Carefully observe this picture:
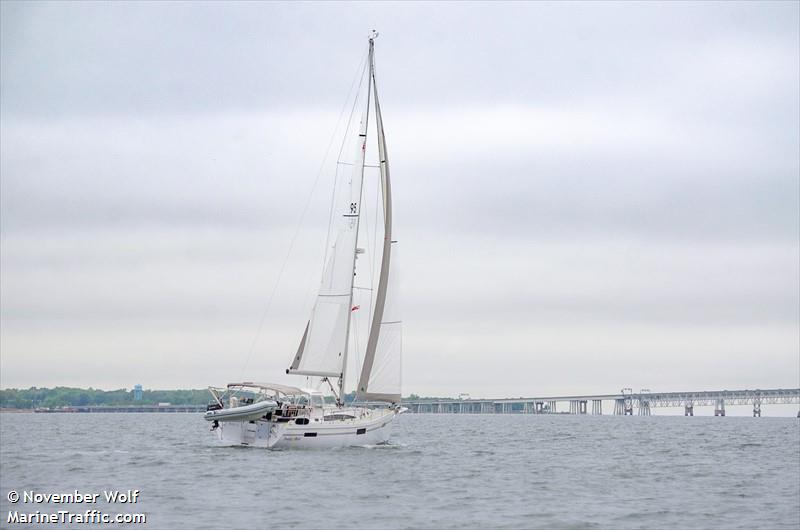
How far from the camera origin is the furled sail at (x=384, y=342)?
5200 cm

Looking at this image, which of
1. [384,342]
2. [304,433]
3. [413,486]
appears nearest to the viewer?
[413,486]

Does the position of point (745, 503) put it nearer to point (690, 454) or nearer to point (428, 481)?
point (428, 481)

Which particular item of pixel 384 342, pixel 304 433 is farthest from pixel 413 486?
pixel 384 342

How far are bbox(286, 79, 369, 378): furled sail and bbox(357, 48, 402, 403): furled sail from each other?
1269 millimetres

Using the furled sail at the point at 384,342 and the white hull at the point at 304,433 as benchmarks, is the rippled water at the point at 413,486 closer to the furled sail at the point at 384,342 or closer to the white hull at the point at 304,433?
the white hull at the point at 304,433

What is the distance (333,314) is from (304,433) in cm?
616

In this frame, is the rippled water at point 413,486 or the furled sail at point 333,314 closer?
the rippled water at point 413,486

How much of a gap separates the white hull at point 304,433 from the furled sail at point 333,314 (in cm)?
281

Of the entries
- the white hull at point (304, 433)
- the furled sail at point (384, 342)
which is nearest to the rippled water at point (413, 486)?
the white hull at point (304, 433)

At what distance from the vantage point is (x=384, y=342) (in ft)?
171

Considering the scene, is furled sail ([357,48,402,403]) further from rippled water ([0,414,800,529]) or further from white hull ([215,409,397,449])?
rippled water ([0,414,800,529])

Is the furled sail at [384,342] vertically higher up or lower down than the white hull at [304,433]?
higher up

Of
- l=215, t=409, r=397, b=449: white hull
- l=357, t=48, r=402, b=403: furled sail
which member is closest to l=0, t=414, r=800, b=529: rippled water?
l=215, t=409, r=397, b=449: white hull

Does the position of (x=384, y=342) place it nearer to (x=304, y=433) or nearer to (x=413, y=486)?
(x=304, y=433)
